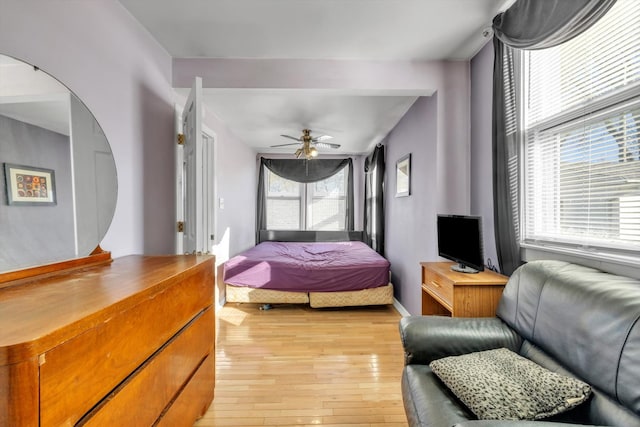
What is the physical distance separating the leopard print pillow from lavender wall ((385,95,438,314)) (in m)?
1.37

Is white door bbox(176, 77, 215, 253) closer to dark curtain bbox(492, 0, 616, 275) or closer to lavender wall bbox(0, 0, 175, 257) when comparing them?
lavender wall bbox(0, 0, 175, 257)

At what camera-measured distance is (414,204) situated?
2.96m

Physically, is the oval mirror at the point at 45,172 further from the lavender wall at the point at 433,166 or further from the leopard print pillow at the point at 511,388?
the lavender wall at the point at 433,166

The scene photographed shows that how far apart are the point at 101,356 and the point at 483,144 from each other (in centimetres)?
254

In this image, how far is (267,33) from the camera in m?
1.97

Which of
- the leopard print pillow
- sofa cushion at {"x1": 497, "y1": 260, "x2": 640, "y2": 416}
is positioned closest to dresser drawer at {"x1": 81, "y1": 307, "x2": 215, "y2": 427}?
the leopard print pillow

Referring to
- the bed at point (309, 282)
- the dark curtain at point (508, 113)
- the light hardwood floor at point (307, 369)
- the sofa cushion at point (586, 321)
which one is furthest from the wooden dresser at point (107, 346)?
the dark curtain at point (508, 113)

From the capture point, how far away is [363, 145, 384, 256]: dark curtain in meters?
4.45

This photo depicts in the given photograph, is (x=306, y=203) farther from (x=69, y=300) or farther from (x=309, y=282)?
(x=69, y=300)

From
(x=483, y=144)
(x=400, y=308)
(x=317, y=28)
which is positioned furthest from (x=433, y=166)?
(x=400, y=308)

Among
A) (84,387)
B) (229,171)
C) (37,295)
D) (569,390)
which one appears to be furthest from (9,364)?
(229,171)

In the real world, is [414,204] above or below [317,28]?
below

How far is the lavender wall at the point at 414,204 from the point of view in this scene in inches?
98.5

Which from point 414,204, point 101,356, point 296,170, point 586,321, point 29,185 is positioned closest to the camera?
point 101,356
